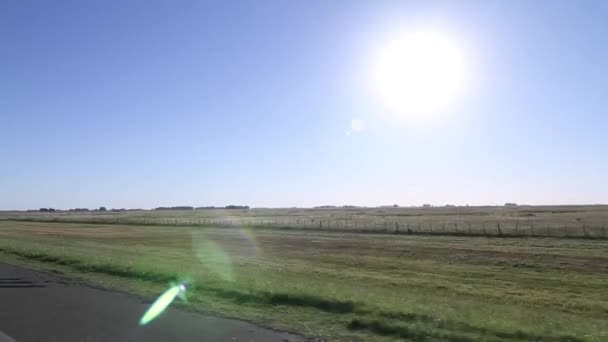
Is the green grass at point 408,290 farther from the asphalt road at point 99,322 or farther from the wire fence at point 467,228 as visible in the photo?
→ the wire fence at point 467,228

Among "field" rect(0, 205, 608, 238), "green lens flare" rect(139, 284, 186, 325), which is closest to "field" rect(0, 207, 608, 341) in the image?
"green lens flare" rect(139, 284, 186, 325)

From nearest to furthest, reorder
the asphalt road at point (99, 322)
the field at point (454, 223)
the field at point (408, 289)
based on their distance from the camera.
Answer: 1. the asphalt road at point (99, 322)
2. the field at point (408, 289)
3. the field at point (454, 223)

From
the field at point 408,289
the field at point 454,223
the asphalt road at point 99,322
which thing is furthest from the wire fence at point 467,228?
the asphalt road at point 99,322

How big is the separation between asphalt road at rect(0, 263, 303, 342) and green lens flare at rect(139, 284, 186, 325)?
0.58 feet

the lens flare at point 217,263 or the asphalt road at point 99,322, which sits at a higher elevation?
the lens flare at point 217,263

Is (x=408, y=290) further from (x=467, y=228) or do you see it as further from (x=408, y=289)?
(x=467, y=228)

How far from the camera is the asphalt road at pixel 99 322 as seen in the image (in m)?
9.98

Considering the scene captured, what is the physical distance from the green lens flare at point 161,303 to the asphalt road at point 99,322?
0.18 m

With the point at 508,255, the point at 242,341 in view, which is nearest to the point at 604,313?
the point at 242,341

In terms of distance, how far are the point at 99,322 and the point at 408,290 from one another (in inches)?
431

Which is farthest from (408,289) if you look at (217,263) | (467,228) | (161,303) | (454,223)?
(454,223)

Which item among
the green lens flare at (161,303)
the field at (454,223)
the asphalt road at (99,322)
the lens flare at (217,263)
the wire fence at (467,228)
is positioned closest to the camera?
the asphalt road at (99,322)

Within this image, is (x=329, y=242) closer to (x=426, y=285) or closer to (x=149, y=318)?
(x=426, y=285)

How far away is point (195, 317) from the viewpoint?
1201 cm
